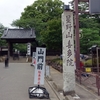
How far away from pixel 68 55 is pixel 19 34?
38469mm

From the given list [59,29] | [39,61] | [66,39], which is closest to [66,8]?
[66,39]

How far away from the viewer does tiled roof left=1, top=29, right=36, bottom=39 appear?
45.2 m

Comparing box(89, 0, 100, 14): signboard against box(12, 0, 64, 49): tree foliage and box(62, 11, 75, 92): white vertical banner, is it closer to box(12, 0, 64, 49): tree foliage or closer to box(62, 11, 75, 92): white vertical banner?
box(62, 11, 75, 92): white vertical banner

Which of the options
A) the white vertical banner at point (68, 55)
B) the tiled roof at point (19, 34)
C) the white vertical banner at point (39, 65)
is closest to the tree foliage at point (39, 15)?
the tiled roof at point (19, 34)

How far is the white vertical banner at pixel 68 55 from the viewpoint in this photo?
9.86 metres

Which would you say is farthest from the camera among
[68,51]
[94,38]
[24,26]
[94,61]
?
[24,26]

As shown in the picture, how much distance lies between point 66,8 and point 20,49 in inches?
1724

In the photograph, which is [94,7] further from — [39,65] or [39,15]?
[39,15]

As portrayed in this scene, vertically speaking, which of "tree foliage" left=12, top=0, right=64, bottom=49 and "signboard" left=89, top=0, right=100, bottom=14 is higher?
"tree foliage" left=12, top=0, right=64, bottom=49

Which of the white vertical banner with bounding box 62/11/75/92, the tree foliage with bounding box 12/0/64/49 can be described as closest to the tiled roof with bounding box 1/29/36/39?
the tree foliage with bounding box 12/0/64/49

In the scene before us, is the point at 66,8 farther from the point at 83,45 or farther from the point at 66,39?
the point at 83,45

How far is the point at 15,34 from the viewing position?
4775 centimetres

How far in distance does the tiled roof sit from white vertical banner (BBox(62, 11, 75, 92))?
34.6 meters

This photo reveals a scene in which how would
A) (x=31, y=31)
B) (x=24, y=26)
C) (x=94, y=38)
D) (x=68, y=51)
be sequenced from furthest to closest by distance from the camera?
1. (x=24, y=26)
2. (x=31, y=31)
3. (x=94, y=38)
4. (x=68, y=51)
